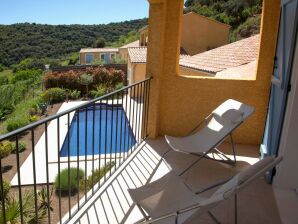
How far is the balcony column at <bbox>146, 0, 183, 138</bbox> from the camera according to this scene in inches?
188

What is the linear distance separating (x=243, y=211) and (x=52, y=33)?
57737 mm

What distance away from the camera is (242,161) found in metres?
4.31

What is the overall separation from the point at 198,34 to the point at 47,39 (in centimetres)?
3903

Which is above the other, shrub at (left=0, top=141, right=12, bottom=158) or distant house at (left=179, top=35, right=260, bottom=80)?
distant house at (left=179, top=35, right=260, bottom=80)

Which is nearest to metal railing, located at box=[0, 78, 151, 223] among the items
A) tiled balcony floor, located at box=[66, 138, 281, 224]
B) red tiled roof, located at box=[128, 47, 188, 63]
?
tiled balcony floor, located at box=[66, 138, 281, 224]

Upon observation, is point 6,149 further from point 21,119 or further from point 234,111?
point 234,111

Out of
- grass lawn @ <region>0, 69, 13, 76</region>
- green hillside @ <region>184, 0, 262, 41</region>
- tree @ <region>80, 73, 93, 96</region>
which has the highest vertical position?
green hillside @ <region>184, 0, 262, 41</region>

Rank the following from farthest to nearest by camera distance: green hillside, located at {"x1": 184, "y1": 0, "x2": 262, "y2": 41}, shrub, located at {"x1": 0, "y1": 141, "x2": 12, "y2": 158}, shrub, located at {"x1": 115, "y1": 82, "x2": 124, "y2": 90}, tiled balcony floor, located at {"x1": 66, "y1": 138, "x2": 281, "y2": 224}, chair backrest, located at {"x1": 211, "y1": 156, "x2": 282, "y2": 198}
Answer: green hillside, located at {"x1": 184, "y1": 0, "x2": 262, "y2": 41} < shrub, located at {"x1": 115, "y1": 82, "x2": 124, "y2": 90} < shrub, located at {"x1": 0, "y1": 141, "x2": 12, "y2": 158} < tiled balcony floor, located at {"x1": 66, "y1": 138, "x2": 281, "y2": 224} < chair backrest, located at {"x1": 211, "y1": 156, "x2": 282, "y2": 198}

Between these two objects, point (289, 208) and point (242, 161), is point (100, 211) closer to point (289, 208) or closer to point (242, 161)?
point (289, 208)

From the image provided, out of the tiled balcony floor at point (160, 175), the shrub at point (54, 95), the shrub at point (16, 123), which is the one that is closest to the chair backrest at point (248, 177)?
the tiled balcony floor at point (160, 175)

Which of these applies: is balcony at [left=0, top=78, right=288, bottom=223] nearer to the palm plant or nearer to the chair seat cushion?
the palm plant

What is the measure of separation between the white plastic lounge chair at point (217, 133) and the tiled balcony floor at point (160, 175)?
0.24 metres

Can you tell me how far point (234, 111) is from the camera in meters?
4.02

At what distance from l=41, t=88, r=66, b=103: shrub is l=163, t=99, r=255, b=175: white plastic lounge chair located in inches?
565
